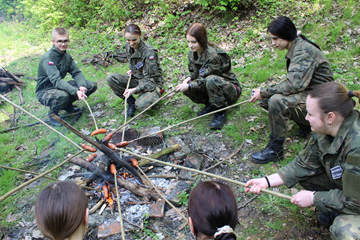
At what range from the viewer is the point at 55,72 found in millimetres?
4594

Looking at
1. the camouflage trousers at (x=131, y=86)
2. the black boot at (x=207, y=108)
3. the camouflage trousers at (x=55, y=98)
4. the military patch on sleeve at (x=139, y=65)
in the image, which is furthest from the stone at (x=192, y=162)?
the camouflage trousers at (x=55, y=98)

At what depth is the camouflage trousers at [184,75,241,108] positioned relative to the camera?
152 inches

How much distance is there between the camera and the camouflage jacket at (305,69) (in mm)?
2928

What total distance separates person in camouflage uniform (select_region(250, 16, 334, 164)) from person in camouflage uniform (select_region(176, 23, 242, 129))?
3.07 ft

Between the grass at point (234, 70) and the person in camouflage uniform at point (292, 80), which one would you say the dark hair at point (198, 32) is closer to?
the person in camouflage uniform at point (292, 80)

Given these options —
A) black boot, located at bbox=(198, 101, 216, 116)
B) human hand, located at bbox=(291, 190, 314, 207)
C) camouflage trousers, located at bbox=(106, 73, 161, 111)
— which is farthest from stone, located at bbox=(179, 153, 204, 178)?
camouflage trousers, located at bbox=(106, 73, 161, 111)

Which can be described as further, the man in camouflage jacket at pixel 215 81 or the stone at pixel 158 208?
the man in camouflage jacket at pixel 215 81

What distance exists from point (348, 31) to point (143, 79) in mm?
5178

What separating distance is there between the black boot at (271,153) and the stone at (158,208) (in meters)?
1.46

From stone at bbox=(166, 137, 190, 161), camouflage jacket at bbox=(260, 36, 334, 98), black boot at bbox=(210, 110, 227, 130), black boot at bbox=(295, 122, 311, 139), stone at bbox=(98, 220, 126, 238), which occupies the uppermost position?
camouflage jacket at bbox=(260, 36, 334, 98)

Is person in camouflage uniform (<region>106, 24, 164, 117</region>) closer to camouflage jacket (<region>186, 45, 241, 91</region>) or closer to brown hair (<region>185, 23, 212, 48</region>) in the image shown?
camouflage jacket (<region>186, 45, 241, 91</region>)

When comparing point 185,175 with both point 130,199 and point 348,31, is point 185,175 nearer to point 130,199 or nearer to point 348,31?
point 130,199

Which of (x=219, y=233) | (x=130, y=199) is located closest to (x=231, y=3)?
(x=130, y=199)

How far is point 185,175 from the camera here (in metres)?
3.18
